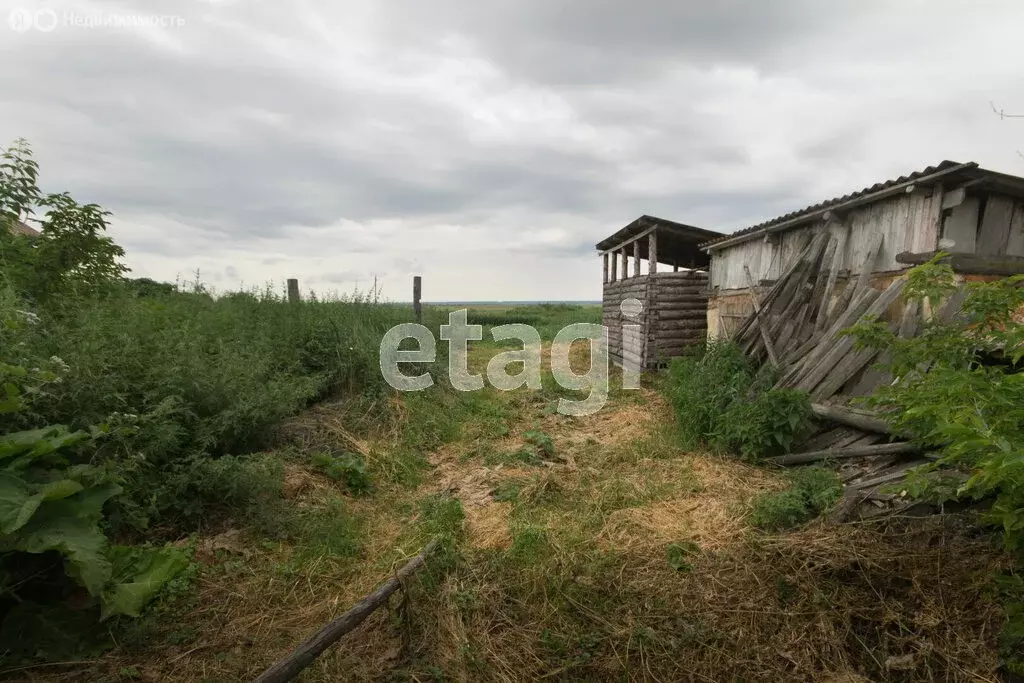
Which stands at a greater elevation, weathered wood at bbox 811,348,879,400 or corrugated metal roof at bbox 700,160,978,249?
corrugated metal roof at bbox 700,160,978,249

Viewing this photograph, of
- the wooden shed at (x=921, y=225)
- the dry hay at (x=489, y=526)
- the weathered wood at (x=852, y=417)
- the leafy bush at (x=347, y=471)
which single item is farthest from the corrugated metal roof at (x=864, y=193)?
the leafy bush at (x=347, y=471)

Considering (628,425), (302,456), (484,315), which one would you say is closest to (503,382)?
(628,425)

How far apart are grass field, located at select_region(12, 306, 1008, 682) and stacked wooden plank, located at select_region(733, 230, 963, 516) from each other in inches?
29.0

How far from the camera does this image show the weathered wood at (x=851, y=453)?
4246mm

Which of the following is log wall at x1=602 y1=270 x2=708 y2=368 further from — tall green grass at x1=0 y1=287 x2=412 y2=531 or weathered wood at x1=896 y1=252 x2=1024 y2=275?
tall green grass at x1=0 y1=287 x2=412 y2=531

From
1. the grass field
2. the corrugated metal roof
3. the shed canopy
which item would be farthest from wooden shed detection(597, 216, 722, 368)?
the grass field

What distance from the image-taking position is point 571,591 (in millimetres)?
3129

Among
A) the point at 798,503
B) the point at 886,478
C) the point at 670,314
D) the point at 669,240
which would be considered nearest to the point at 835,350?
the point at 886,478

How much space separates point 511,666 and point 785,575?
1.81m

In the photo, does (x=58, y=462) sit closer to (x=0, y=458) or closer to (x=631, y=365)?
(x=0, y=458)

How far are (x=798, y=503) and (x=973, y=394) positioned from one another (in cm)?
183

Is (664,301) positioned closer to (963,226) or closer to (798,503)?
(963,226)

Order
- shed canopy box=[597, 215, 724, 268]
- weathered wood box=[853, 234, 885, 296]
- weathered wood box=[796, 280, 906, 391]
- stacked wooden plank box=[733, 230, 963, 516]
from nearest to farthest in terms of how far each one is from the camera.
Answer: stacked wooden plank box=[733, 230, 963, 516] < weathered wood box=[796, 280, 906, 391] < weathered wood box=[853, 234, 885, 296] < shed canopy box=[597, 215, 724, 268]

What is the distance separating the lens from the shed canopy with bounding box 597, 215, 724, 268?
406 inches
